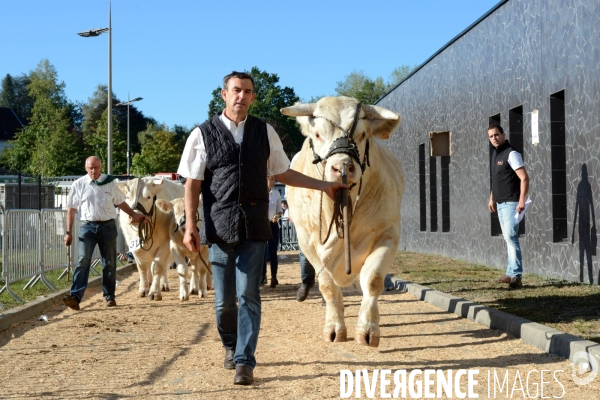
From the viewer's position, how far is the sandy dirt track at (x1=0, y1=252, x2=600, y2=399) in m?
6.02

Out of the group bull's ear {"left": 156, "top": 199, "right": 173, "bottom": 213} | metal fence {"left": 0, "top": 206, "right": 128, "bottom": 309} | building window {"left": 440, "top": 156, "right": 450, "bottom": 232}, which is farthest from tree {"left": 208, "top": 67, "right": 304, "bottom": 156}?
bull's ear {"left": 156, "top": 199, "right": 173, "bottom": 213}

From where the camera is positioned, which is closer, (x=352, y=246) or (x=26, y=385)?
(x=26, y=385)

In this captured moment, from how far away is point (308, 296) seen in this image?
1321 cm

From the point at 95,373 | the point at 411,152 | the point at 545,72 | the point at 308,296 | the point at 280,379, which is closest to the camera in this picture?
the point at 280,379

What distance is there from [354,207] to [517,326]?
81.0 inches

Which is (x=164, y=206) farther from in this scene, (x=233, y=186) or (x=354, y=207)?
(x=233, y=186)

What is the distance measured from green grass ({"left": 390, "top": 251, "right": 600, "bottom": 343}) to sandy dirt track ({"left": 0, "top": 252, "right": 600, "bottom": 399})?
525 millimetres

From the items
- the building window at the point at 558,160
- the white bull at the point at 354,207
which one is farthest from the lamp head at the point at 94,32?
the white bull at the point at 354,207

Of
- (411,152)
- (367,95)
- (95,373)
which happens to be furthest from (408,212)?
(367,95)

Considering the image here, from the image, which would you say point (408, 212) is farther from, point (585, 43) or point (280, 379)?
point (280, 379)

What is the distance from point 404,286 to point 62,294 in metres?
5.48

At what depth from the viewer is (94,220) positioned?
12.0 meters

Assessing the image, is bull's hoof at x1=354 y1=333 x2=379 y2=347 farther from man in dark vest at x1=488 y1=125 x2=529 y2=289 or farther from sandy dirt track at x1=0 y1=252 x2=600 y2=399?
man in dark vest at x1=488 y1=125 x2=529 y2=289

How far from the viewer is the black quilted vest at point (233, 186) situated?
628 cm
